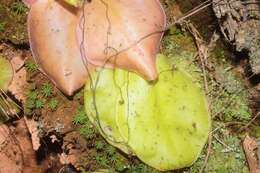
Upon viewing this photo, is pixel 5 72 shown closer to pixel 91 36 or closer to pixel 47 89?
pixel 47 89

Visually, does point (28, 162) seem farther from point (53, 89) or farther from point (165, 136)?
point (165, 136)

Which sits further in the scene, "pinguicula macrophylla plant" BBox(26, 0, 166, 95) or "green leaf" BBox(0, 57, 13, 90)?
"green leaf" BBox(0, 57, 13, 90)

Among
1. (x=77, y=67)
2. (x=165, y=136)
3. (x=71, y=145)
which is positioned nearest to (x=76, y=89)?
(x=77, y=67)

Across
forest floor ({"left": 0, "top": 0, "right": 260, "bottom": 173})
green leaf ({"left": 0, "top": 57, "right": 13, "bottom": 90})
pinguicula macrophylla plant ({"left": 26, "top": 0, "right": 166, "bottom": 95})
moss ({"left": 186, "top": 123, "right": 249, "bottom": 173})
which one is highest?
pinguicula macrophylla plant ({"left": 26, "top": 0, "right": 166, "bottom": 95})

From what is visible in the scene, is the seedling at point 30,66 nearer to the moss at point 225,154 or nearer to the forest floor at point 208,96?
the forest floor at point 208,96

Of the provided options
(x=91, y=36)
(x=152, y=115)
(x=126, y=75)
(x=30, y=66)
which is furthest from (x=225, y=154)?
(x=30, y=66)

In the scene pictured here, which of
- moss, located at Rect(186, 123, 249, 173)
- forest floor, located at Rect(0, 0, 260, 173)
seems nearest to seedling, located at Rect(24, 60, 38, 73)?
forest floor, located at Rect(0, 0, 260, 173)

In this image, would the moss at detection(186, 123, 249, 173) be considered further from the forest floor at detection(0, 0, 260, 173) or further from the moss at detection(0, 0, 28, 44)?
the moss at detection(0, 0, 28, 44)
